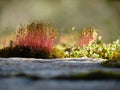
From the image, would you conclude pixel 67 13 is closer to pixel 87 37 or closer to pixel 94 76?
pixel 87 37

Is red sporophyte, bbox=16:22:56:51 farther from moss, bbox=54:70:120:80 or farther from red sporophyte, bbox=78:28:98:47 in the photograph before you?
moss, bbox=54:70:120:80

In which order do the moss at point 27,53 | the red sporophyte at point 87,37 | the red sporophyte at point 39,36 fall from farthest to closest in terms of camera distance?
the red sporophyte at point 87,37 → the red sporophyte at point 39,36 → the moss at point 27,53

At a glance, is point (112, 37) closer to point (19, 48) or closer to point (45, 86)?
point (19, 48)

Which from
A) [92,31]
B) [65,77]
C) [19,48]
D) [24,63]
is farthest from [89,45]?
[65,77]

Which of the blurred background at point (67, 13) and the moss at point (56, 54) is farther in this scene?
the blurred background at point (67, 13)

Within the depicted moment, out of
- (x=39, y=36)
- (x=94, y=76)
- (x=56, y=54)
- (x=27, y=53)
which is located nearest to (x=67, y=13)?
(x=39, y=36)

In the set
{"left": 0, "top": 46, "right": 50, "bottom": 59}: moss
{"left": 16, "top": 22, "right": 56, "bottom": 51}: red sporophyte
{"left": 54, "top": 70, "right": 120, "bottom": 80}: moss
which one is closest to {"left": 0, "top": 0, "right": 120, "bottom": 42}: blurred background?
{"left": 16, "top": 22, "right": 56, "bottom": 51}: red sporophyte

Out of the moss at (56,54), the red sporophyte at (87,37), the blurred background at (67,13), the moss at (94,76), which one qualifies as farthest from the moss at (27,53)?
the blurred background at (67,13)

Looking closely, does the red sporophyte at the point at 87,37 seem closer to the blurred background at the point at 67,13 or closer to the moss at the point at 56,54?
the moss at the point at 56,54
